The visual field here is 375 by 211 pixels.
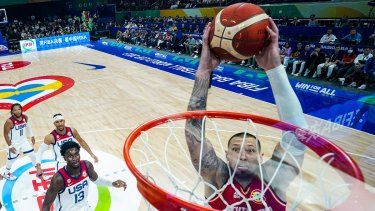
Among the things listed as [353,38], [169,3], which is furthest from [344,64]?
[169,3]

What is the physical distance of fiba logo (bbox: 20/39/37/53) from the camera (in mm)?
21891

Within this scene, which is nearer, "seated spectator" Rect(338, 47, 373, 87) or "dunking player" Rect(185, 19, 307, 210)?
"dunking player" Rect(185, 19, 307, 210)

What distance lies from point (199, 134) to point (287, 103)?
58 cm

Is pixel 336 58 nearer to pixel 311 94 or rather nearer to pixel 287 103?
pixel 311 94

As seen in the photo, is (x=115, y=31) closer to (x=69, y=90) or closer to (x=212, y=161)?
(x=69, y=90)

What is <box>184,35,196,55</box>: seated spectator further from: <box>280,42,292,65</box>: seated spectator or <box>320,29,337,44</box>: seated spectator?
<box>320,29,337,44</box>: seated spectator

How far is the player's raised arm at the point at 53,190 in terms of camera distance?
11.1ft

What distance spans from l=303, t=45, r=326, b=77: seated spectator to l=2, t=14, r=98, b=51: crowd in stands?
67.2 ft

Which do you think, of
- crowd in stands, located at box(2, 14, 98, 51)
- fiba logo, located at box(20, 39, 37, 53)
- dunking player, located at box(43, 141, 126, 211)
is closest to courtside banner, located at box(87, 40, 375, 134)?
dunking player, located at box(43, 141, 126, 211)

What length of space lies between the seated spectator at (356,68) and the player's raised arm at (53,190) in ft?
28.6

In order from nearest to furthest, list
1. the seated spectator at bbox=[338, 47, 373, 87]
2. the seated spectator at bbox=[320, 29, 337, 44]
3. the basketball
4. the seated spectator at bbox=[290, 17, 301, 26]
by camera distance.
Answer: the basketball
the seated spectator at bbox=[338, 47, 373, 87]
the seated spectator at bbox=[320, 29, 337, 44]
the seated spectator at bbox=[290, 17, 301, 26]

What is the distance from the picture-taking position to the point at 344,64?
32.4ft

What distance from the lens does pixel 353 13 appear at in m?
13.5

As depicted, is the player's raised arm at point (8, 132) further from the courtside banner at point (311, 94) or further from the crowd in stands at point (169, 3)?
the crowd in stands at point (169, 3)
